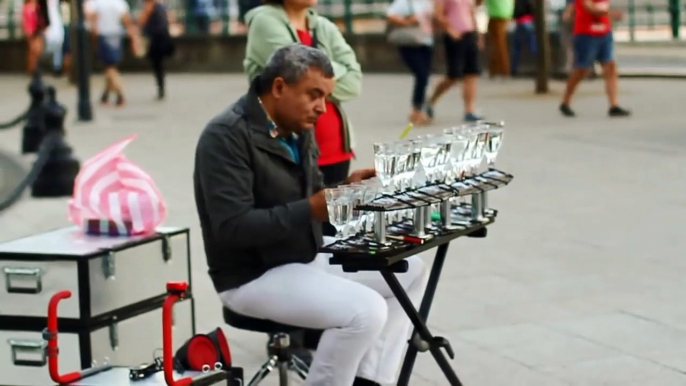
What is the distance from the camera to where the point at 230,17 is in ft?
86.7

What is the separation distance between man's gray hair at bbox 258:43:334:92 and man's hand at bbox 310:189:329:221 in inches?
16.5

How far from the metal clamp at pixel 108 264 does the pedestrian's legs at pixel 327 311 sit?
0.56 metres

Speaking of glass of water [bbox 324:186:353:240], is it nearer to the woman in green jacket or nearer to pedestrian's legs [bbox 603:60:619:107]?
the woman in green jacket

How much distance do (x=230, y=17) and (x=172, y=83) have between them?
12.5 ft

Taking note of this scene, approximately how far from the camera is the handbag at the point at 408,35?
13.6m

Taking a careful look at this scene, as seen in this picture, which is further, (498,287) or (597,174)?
(597,174)

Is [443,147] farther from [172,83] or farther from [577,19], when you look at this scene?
[172,83]

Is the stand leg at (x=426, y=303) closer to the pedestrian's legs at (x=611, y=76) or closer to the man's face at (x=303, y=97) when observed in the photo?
the man's face at (x=303, y=97)

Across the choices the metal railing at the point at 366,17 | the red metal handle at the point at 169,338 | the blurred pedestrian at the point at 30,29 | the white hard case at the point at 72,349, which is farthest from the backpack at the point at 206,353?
the blurred pedestrian at the point at 30,29

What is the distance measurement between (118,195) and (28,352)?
699 millimetres

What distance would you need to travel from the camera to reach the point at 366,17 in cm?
2339

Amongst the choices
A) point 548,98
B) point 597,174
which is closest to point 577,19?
point 548,98

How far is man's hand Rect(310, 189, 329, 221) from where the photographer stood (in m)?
4.50

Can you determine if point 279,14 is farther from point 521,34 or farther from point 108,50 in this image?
point 521,34
